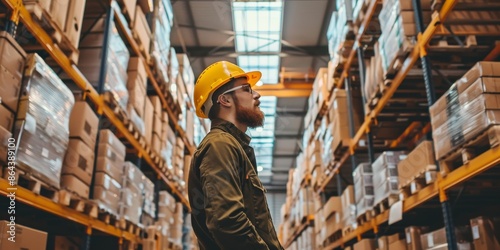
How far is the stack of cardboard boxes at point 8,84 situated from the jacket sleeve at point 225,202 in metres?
1.68

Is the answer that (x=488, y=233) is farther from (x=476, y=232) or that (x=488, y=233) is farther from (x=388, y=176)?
(x=388, y=176)

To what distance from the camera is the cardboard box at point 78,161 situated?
417cm

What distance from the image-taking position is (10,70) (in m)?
3.12

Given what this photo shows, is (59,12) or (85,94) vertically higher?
(59,12)

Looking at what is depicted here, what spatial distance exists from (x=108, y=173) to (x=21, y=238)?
1736mm

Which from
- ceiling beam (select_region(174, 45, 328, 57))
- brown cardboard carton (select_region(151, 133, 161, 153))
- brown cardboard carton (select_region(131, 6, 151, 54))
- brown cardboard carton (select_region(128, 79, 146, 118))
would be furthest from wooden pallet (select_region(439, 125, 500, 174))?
ceiling beam (select_region(174, 45, 328, 57))

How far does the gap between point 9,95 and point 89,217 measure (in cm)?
182

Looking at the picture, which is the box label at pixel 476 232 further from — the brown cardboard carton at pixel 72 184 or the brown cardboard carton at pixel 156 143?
the brown cardboard carton at pixel 156 143

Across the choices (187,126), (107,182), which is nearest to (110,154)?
(107,182)

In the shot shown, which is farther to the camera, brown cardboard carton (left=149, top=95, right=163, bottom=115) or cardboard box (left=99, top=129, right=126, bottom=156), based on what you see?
brown cardboard carton (left=149, top=95, right=163, bottom=115)

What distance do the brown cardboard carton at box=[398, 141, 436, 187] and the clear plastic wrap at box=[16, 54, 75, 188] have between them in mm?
3109

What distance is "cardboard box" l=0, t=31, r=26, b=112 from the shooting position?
3.03 m

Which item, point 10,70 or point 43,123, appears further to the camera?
point 43,123

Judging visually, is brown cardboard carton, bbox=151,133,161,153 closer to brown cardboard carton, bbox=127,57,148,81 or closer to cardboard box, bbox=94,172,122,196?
brown cardboard carton, bbox=127,57,148,81
